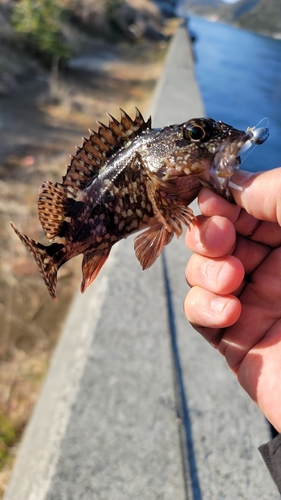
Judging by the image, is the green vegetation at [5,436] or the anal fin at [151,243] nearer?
the anal fin at [151,243]

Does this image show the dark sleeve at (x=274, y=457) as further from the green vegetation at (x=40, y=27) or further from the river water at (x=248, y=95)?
the green vegetation at (x=40, y=27)

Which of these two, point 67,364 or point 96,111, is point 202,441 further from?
point 96,111

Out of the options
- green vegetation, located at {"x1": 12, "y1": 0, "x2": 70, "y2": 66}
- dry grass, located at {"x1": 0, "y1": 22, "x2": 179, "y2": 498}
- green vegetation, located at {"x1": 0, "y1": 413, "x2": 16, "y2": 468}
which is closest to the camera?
green vegetation, located at {"x1": 0, "y1": 413, "x2": 16, "y2": 468}

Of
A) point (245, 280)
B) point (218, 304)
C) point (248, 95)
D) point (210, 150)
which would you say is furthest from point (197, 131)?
point (248, 95)

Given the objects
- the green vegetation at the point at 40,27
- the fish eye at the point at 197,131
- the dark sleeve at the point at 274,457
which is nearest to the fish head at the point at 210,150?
the fish eye at the point at 197,131

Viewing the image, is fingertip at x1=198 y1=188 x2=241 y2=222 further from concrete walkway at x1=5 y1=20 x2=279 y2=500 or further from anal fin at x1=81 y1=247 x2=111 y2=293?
concrete walkway at x1=5 y1=20 x2=279 y2=500

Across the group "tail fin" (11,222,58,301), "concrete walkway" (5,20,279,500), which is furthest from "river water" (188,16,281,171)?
"tail fin" (11,222,58,301)
